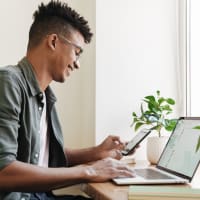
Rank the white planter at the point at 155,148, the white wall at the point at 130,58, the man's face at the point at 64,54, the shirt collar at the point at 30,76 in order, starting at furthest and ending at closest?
1. the white wall at the point at 130,58
2. the white planter at the point at 155,148
3. the man's face at the point at 64,54
4. the shirt collar at the point at 30,76

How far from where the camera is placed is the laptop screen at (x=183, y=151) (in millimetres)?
1283

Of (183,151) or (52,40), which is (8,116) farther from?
(183,151)

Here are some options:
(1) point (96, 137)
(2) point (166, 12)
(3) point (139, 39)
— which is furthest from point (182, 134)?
(2) point (166, 12)

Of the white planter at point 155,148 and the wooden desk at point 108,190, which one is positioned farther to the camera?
the white planter at point 155,148

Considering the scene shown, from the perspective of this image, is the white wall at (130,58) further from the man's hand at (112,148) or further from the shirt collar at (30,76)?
the shirt collar at (30,76)

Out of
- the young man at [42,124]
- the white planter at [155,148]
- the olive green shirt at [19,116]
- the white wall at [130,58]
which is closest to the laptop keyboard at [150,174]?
the young man at [42,124]

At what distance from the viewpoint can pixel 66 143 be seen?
6.84 feet

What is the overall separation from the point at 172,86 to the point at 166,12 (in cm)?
40

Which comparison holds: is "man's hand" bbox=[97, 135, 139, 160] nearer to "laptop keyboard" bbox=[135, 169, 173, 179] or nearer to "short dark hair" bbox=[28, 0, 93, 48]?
"laptop keyboard" bbox=[135, 169, 173, 179]

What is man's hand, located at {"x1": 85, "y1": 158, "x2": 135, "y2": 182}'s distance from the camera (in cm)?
121

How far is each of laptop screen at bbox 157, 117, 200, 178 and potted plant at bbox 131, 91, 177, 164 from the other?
0.25 m

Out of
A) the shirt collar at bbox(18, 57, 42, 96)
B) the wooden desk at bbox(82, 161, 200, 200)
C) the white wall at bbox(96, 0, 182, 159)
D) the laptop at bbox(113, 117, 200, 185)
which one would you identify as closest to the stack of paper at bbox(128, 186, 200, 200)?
the wooden desk at bbox(82, 161, 200, 200)

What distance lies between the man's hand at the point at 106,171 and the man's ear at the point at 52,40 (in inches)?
18.0

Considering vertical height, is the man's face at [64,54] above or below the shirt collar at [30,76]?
above
